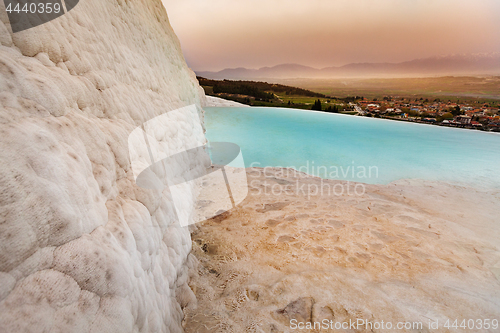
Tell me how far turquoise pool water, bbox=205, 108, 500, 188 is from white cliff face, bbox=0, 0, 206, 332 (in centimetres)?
673

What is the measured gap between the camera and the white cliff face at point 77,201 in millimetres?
807

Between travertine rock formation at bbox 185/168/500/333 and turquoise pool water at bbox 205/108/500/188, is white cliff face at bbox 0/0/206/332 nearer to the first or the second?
travertine rock formation at bbox 185/168/500/333

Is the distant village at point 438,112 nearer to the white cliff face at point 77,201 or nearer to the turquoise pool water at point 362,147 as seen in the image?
the turquoise pool water at point 362,147

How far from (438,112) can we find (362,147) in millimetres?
11622

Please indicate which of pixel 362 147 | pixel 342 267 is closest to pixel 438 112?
pixel 362 147

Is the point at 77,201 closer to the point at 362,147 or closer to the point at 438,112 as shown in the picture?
the point at 362,147

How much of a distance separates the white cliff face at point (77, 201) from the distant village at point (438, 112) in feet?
72.0

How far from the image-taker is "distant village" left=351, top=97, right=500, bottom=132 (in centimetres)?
1650

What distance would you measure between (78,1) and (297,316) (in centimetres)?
320

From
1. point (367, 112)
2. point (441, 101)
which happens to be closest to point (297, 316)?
point (367, 112)

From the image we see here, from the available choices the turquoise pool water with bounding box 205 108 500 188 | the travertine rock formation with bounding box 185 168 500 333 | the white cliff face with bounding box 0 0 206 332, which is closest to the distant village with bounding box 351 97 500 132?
the turquoise pool water with bounding box 205 108 500 188

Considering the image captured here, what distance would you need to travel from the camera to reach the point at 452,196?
17.7 ft

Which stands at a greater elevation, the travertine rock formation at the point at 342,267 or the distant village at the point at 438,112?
the distant village at the point at 438,112

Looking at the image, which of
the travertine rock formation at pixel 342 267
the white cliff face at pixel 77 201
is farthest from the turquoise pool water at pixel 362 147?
the white cliff face at pixel 77 201
